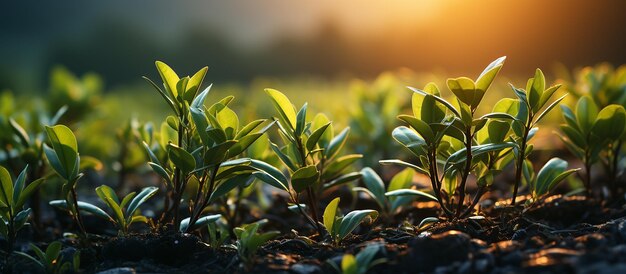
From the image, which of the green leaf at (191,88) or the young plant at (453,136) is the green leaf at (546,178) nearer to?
the young plant at (453,136)

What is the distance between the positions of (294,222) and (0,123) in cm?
121

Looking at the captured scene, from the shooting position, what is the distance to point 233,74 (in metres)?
13.6

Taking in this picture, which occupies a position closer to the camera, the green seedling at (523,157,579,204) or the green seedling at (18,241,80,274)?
the green seedling at (18,241,80,274)

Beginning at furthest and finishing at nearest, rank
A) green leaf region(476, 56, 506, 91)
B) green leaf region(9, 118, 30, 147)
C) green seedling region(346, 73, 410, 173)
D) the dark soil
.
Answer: green seedling region(346, 73, 410, 173) → green leaf region(9, 118, 30, 147) → green leaf region(476, 56, 506, 91) → the dark soil

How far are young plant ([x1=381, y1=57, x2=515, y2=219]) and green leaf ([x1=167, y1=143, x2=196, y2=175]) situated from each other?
1.52 ft

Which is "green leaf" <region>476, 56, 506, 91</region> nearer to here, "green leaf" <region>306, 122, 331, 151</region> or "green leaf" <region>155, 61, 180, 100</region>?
"green leaf" <region>306, 122, 331, 151</region>

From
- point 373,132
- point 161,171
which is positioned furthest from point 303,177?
point 373,132

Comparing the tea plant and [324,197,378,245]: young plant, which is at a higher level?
the tea plant

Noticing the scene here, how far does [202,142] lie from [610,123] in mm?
1172

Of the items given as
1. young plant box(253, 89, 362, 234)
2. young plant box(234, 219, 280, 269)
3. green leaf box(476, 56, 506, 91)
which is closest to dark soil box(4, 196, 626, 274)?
young plant box(234, 219, 280, 269)

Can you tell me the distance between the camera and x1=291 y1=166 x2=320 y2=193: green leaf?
4.95ft

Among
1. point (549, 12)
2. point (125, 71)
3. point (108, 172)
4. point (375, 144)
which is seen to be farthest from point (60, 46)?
point (375, 144)

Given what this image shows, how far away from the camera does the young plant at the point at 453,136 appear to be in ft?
4.72

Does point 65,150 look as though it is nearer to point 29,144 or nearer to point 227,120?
point 227,120
